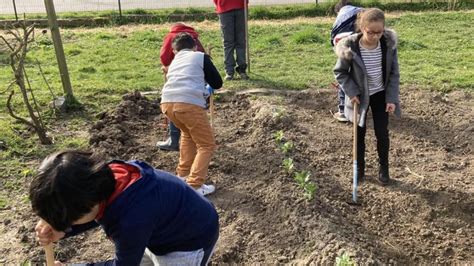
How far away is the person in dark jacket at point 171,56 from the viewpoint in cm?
540

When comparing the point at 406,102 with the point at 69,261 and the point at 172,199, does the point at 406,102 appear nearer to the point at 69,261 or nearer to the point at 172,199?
the point at 69,261

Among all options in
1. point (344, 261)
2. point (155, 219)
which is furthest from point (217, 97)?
point (155, 219)

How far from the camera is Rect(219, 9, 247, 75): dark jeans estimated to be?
8.57 m

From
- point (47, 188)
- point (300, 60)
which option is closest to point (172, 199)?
point (47, 188)

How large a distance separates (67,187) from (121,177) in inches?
12.7

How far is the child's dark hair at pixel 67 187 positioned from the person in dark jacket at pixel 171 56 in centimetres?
310

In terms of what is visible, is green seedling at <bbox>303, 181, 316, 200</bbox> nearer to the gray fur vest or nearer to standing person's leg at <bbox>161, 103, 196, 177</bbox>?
the gray fur vest

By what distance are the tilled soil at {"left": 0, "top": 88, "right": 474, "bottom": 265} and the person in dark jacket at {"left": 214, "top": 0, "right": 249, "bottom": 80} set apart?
1.23 meters

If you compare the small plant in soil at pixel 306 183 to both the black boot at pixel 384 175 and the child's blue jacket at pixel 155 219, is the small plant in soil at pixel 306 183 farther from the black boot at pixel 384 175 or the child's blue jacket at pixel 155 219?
the child's blue jacket at pixel 155 219

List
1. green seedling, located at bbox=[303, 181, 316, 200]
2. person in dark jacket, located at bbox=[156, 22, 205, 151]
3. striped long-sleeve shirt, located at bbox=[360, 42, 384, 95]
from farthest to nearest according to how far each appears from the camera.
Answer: person in dark jacket, located at bbox=[156, 22, 205, 151]
striped long-sleeve shirt, located at bbox=[360, 42, 384, 95]
green seedling, located at bbox=[303, 181, 316, 200]

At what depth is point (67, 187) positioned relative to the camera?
2.12 meters

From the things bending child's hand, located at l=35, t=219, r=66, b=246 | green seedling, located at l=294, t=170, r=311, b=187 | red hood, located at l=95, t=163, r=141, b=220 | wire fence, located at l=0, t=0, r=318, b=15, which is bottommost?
green seedling, located at l=294, t=170, r=311, b=187

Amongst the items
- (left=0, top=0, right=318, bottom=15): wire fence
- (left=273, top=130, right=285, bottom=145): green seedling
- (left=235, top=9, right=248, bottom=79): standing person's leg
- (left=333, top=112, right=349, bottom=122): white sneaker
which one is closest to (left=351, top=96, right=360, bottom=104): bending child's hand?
(left=273, top=130, right=285, bottom=145): green seedling

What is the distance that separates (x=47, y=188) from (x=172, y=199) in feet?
2.09
